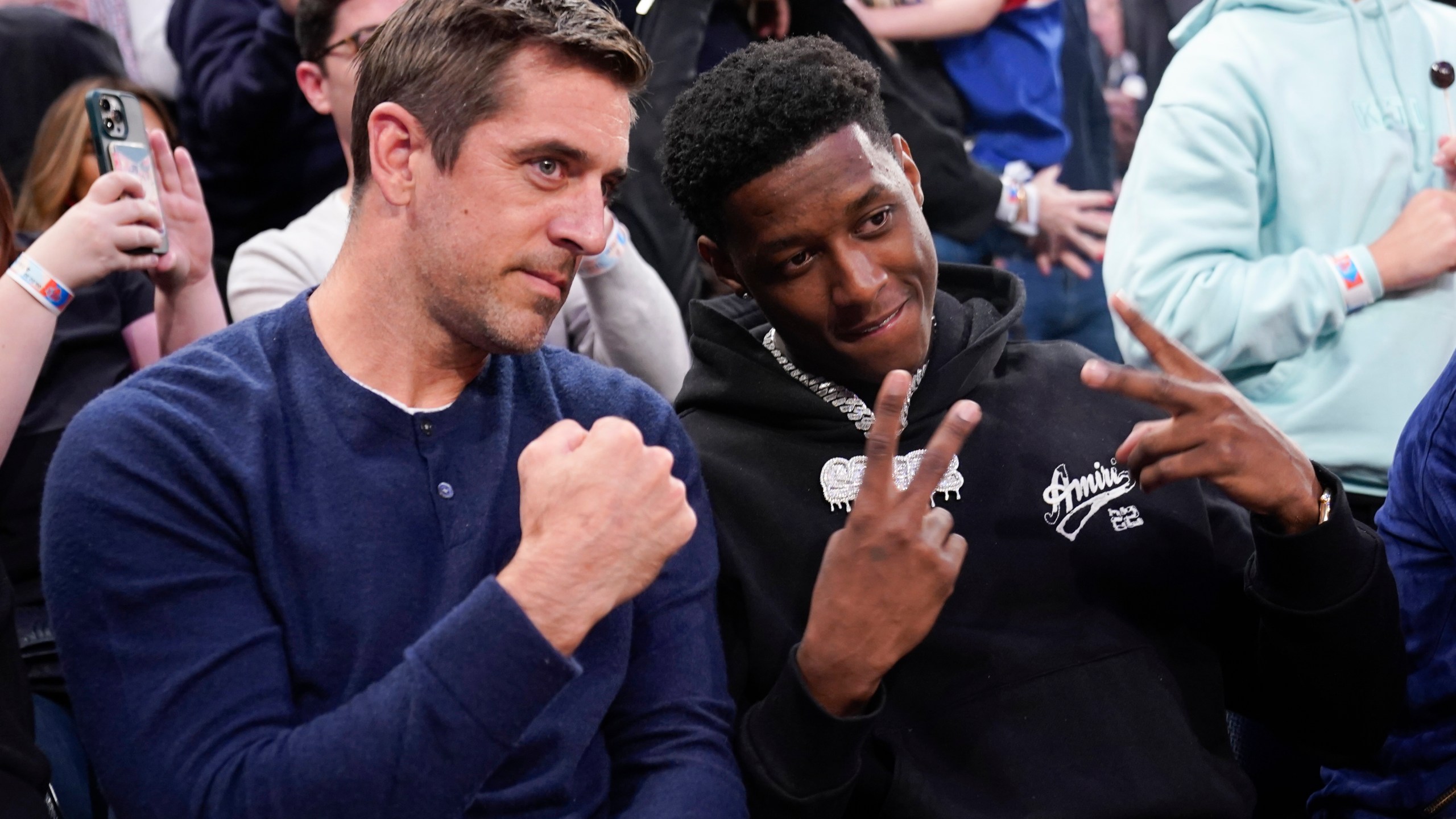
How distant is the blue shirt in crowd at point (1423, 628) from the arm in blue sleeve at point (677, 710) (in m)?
0.85

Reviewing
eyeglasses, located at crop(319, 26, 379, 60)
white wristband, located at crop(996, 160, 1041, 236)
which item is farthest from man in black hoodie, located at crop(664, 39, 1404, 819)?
white wristband, located at crop(996, 160, 1041, 236)

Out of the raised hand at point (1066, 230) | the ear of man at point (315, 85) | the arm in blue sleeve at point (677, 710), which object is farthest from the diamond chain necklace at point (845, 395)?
the raised hand at point (1066, 230)

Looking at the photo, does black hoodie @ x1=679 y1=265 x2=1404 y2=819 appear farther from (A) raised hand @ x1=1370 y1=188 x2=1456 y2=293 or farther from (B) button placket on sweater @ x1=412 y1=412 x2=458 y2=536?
(A) raised hand @ x1=1370 y1=188 x2=1456 y2=293

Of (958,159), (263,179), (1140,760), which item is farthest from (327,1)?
(1140,760)

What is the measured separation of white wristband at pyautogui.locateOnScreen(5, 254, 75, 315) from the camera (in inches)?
76.2

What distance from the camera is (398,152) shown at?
1551 mm

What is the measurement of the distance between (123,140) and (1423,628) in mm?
1990

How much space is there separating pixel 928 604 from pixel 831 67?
0.73m

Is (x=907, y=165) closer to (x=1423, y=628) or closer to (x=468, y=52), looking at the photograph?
(x=468, y=52)

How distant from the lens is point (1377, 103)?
2451 mm

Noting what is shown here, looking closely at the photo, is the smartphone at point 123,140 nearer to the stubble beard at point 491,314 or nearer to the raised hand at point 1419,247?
the stubble beard at point 491,314

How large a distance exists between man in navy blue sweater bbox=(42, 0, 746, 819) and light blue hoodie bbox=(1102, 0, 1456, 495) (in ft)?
3.62

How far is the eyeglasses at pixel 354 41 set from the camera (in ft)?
7.95

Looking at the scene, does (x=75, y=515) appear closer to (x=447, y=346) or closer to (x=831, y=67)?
(x=447, y=346)
